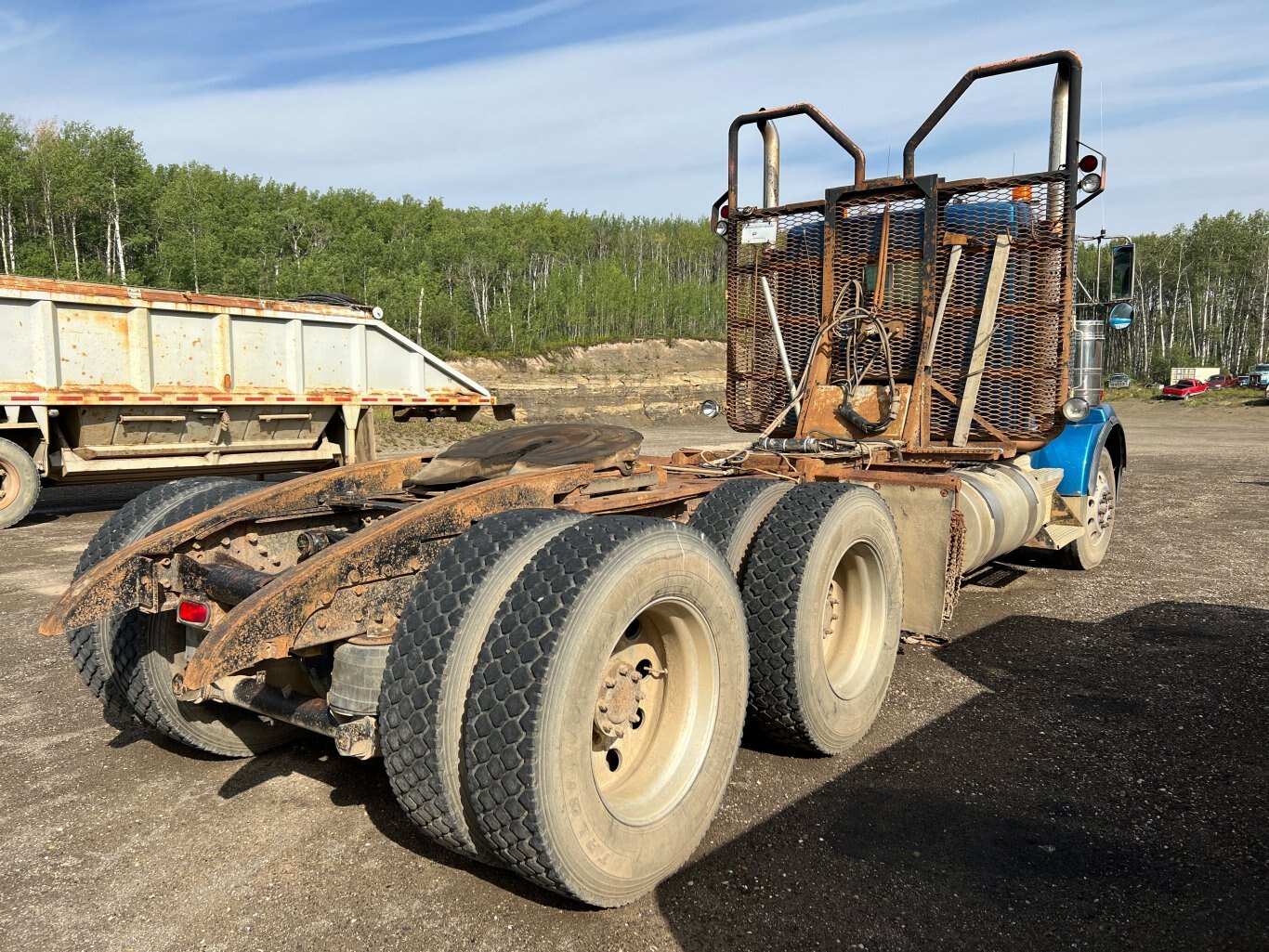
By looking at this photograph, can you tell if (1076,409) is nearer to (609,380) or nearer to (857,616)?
(857,616)

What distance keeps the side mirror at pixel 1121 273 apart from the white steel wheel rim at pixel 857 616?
12.3 feet

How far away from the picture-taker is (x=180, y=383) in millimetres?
10711

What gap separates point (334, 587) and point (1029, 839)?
2449 mm

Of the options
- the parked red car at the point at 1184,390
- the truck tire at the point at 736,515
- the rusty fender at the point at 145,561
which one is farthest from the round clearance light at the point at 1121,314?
the parked red car at the point at 1184,390

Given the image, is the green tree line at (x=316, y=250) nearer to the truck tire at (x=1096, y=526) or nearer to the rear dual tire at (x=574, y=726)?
the truck tire at (x=1096, y=526)

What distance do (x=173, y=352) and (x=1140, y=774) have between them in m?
10.5

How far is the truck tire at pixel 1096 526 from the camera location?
7.23 metres

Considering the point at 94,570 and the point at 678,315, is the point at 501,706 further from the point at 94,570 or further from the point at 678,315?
the point at 678,315

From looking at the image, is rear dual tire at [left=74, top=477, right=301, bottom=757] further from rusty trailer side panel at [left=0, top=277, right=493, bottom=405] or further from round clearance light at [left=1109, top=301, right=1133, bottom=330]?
rusty trailer side panel at [left=0, top=277, right=493, bottom=405]

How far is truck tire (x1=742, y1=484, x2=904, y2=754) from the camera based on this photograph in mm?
3514

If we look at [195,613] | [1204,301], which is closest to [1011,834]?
[195,613]

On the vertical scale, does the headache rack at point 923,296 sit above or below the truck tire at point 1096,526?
above

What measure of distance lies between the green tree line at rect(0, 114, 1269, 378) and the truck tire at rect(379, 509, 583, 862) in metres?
34.3

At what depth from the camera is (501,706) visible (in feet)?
7.91
